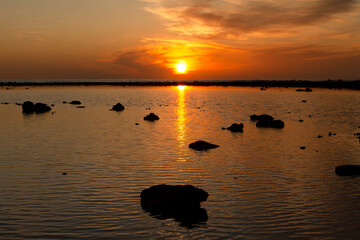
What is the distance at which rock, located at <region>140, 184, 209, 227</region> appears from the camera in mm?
16812

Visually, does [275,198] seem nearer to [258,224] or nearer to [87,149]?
[258,224]

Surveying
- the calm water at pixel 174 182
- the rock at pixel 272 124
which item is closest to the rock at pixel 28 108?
the calm water at pixel 174 182

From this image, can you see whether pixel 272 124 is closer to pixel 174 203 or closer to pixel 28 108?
pixel 174 203

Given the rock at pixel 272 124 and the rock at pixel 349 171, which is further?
the rock at pixel 272 124

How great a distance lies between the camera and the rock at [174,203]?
16812mm

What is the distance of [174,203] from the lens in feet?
56.4

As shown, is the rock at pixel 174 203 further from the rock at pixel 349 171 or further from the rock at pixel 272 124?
the rock at pixel 272 124

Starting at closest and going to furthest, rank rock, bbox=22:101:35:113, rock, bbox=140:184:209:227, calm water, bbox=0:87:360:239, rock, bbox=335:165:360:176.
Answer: calm water, bbox=0:87:360:239, rock, bbox=140:184:209:227, rock, bbox=335:165:360:176, rock, bbox=22:101:35:113

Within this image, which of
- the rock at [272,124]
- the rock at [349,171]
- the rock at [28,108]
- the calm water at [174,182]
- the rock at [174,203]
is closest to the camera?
the calm water at [174,182]

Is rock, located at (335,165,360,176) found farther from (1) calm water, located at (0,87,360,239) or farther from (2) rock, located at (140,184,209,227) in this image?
(2) rock, located at (140,184,209,227)

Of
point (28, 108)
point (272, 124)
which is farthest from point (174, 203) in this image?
point (28, 108)

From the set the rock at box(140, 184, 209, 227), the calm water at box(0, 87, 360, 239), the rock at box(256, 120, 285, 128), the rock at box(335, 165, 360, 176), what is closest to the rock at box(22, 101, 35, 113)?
the calm water at box(0, 87, 360, 239)

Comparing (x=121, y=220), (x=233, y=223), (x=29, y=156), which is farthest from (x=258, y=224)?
(x=29, y=156)

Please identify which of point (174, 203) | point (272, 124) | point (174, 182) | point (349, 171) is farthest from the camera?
point (272, 124)
